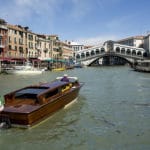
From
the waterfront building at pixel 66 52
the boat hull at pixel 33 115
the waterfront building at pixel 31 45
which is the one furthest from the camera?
the waterfront building at pixel 66 52

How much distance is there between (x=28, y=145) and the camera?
8930mm

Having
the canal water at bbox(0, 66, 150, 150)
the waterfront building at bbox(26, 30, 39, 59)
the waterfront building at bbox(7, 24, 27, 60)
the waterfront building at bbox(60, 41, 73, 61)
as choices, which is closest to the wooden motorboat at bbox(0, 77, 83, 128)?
the canal water at bbox(0, 66, 150, 150)

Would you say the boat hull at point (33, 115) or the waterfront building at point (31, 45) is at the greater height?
the waterfront building at point (31, 45)

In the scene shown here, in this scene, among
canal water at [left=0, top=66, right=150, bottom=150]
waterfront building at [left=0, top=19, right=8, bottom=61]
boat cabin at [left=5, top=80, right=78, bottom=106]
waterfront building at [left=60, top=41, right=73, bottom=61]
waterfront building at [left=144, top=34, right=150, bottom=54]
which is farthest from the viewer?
waterfront building at [left=144, top=34, right=150, bottom=54]

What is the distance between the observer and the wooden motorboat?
998cm

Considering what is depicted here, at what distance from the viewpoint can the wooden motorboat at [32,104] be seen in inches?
393

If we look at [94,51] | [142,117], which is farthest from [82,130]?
[94,51]

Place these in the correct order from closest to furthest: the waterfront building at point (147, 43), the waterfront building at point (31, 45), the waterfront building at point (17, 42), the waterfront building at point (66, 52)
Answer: the waterfront building at point (17, 42) → the waterfront building at point (31, 45) → the waterfront building at point (66, 52) → the waterfront building at point (147, 43)

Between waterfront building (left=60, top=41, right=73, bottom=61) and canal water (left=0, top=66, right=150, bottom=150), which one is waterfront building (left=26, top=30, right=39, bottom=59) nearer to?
waterfront building (left=60, top=41, right=73, bottom=61)

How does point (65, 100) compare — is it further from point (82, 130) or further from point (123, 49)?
point (123, 49)

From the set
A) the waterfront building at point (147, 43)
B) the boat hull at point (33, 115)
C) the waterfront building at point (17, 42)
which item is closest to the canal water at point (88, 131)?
the boat hull at point (33, 115)

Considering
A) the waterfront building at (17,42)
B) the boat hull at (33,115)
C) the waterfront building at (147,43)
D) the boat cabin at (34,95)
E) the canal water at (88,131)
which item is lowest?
the canal water at (88,131)

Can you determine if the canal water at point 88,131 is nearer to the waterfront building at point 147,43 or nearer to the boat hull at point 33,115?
the boat hull at point 33,115

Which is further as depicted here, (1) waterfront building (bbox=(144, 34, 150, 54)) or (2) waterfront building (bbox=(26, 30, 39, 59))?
(1) waterfront building (bbox=(144, 34, 150, 54))
